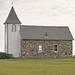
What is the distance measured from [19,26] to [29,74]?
3657 cm

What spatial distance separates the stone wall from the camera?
6172 centimetres

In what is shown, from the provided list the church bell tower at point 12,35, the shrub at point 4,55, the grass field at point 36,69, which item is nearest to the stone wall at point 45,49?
the church bell tower at point 12,35

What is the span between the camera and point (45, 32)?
6412 centimetres

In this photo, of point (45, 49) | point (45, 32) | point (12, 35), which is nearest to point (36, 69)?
point (12, 35)

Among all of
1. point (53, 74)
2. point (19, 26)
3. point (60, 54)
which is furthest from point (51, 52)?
point (53, 74)

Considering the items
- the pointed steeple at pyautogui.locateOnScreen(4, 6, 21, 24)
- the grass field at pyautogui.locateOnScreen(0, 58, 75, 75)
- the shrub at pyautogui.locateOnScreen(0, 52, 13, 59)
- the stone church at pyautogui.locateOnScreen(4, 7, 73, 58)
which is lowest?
the grass field at pyautogui.locateOnScreen(0, 58, 75, 75)

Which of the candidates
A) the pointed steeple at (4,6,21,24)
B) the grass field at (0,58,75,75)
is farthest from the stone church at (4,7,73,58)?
the grass field at (0,58,75,75)

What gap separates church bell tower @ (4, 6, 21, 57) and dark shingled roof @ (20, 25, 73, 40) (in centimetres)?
124

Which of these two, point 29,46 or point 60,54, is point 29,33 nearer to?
point 29,46

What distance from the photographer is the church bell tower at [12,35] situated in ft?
203

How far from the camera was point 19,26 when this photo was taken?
6281cm

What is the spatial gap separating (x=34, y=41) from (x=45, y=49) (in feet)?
9.05

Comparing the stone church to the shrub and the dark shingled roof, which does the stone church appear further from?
the shrub

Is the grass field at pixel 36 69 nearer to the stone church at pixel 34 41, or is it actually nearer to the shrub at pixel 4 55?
the shrub at pixel 4 55
